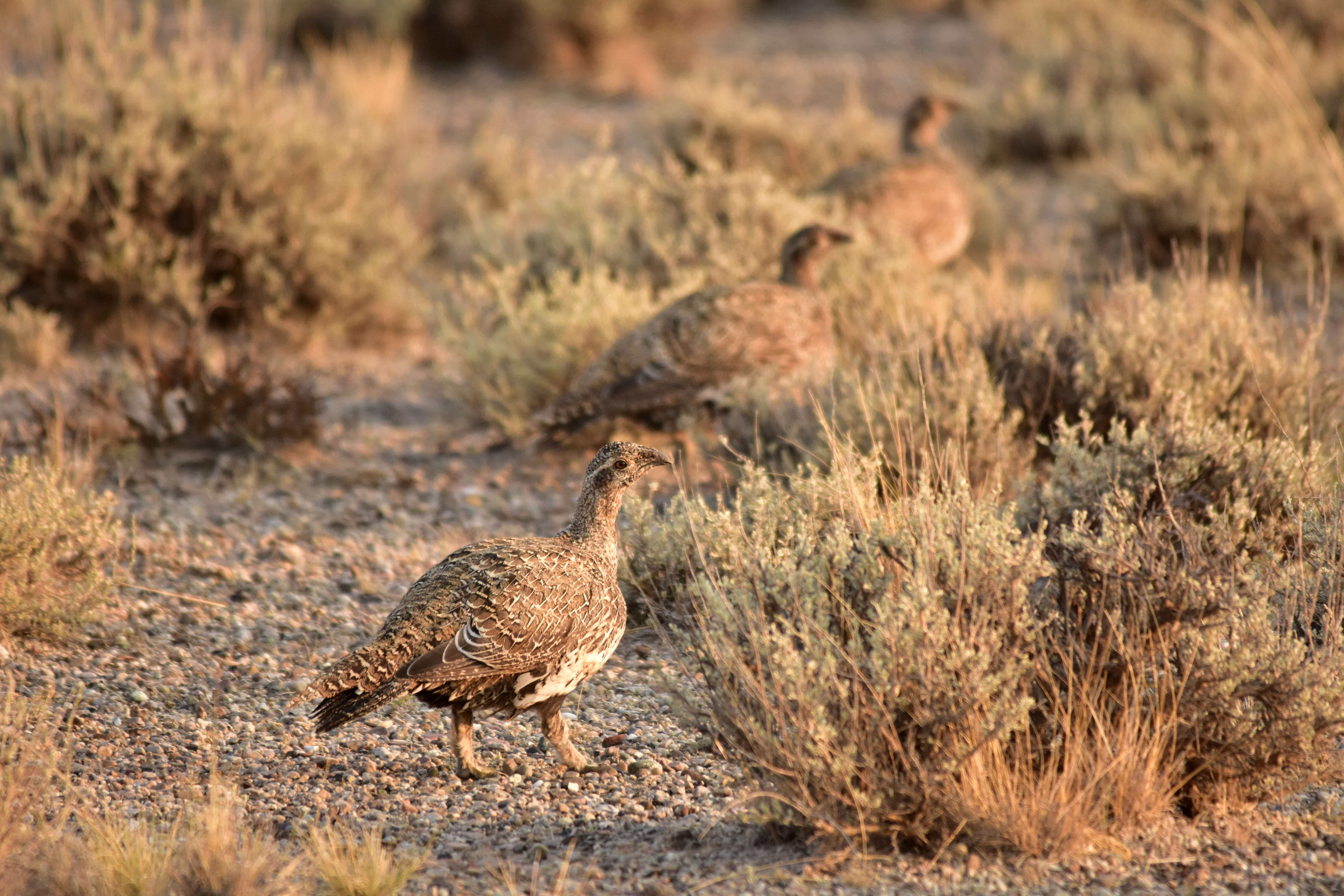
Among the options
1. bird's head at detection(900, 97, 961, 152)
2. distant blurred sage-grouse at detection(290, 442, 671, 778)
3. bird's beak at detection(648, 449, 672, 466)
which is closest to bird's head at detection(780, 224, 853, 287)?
bird's head at detection(900, 97, 961, 152)

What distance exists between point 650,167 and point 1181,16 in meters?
7.16

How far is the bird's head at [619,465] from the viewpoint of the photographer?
464 centimetres

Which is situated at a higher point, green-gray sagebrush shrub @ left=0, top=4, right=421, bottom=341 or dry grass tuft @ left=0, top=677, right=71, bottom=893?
green-gray sagebrush shrub @ left=0, top=4, right=421, bottom=341

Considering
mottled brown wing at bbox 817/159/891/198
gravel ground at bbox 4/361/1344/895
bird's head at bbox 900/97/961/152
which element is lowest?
gravel ground at bbox 4/361/1344/895

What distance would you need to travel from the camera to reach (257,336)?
8.98m

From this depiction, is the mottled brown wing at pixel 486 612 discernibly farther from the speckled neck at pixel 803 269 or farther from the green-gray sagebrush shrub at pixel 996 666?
the speckled neck at pixel 803 269

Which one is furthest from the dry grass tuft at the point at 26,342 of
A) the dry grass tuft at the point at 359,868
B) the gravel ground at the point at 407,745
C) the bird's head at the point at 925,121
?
the bird's head at the point at 925,121

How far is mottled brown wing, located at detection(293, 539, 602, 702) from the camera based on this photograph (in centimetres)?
398

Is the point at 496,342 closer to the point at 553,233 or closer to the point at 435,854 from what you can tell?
the point at 553,233

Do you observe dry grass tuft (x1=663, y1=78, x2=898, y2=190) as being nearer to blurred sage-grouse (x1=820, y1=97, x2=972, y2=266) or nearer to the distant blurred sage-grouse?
blurred sage-grouse (x1=820, y1=97, x2=972, y2=266)

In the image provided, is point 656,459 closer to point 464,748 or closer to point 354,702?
point 464,748

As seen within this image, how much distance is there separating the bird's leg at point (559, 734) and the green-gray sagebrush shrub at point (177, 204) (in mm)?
4773

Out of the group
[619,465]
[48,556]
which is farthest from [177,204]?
[619,465]

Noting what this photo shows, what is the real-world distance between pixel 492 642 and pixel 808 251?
4.26 meters
